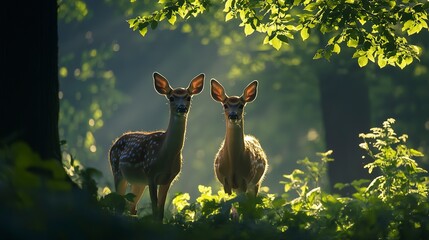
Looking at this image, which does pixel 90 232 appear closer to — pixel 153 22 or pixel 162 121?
pixel 153 22

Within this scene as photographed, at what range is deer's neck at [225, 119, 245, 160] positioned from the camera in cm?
1072

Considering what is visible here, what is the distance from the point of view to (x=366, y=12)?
32.0ft

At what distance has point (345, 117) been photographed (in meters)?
25.3

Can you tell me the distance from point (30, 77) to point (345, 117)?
18663 mm

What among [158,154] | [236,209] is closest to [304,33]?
[158,154]

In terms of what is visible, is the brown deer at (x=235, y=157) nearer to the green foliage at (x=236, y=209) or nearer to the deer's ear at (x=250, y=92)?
the deer's ear at (x=250, y=92)

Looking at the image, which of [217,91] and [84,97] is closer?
[217,91]

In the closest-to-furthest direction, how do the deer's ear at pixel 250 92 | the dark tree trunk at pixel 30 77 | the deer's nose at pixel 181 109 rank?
the dark tree trunk at pixel 30 77, the deer's nose at pixel 181 109, the deer's ear at pixel 250 92

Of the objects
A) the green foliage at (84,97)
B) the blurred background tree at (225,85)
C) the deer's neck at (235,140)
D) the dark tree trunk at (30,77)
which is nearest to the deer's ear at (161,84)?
the deer's neck at (235,140)

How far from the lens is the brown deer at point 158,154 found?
10000 mm

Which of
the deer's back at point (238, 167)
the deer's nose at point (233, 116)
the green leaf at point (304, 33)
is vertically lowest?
the deer's back at point (238, 167)

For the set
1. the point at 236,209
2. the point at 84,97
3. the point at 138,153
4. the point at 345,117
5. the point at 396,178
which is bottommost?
the point at 236,209

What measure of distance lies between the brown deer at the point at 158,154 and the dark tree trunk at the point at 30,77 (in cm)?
225

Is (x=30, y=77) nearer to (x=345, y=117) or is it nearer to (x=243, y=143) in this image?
(x=243, y=143)
